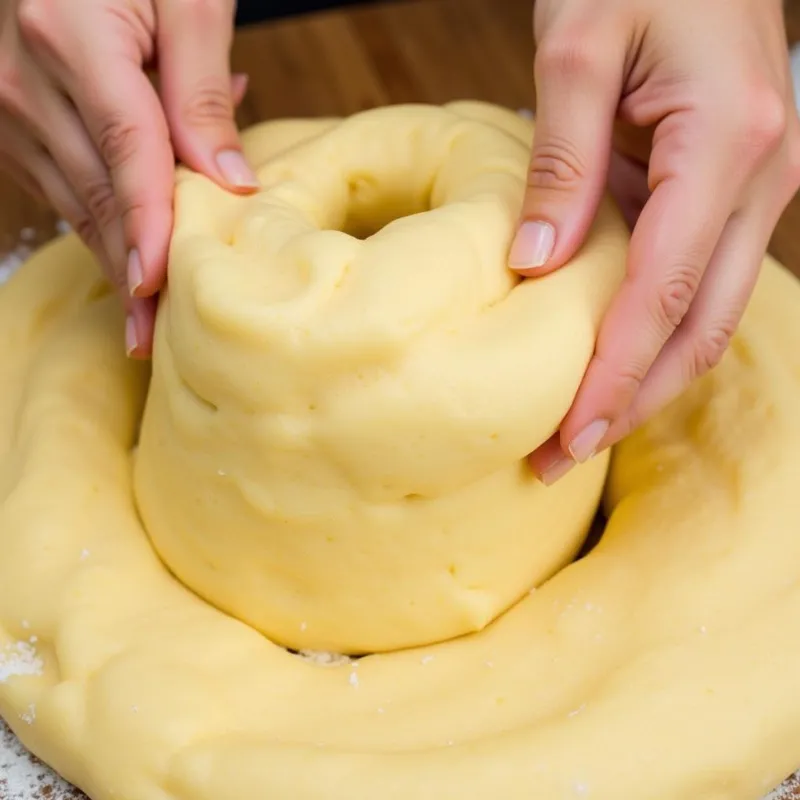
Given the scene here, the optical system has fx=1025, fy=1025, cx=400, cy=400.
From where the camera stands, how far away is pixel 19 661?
125cm

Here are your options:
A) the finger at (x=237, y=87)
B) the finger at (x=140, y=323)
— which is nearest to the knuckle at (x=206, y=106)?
the finger at (x=237, y=87)

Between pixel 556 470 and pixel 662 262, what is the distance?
260 millimetres

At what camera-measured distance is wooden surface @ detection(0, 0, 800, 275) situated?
7.70ft

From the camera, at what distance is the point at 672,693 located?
1.10 metres

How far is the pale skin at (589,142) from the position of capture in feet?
3.61

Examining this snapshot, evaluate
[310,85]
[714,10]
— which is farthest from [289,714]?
[310,85]

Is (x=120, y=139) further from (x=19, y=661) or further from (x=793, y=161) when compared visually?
(x=793, y=161)

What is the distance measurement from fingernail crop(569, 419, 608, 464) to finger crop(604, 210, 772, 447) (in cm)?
5

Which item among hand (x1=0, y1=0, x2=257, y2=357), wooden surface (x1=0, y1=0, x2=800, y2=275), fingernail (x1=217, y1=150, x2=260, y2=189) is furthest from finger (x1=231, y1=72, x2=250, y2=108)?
wooden surface (x1=0, y1=0, x2=800, y2=275)

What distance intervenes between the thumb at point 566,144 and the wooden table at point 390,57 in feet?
4.00

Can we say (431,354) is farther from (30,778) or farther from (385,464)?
(30,778)

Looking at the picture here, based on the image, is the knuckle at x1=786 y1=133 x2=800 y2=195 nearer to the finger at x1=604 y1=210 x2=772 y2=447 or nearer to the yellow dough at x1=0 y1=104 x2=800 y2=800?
the finger at x1=604 y1=210 x2=772 y2=447

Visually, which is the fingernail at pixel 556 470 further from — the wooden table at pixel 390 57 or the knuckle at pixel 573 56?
the wooden table at pixel 390 57

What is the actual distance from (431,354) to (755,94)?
1.50ft
